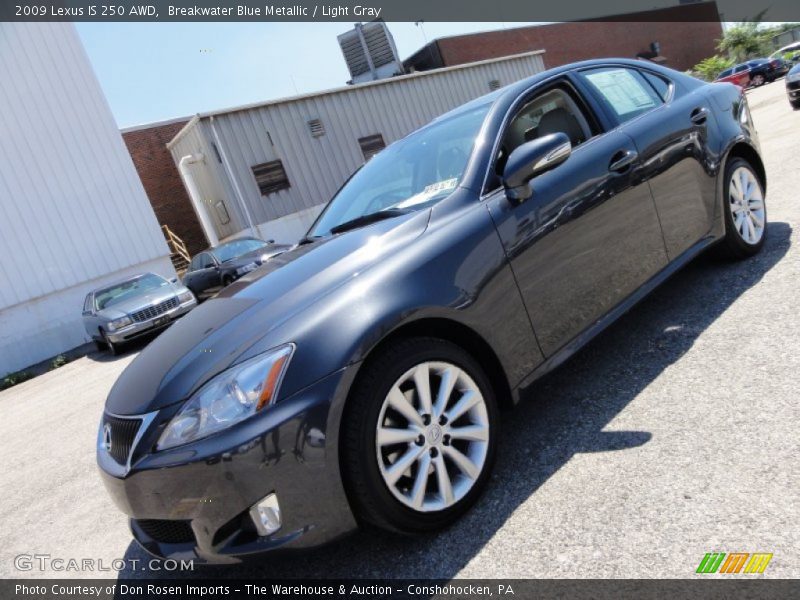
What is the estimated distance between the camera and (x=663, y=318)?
12.0 ft

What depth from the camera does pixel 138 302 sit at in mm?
10922

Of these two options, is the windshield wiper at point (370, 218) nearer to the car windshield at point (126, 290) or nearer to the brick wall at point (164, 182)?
the car windshield at point (126, 290)

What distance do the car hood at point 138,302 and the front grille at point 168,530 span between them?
9.26m

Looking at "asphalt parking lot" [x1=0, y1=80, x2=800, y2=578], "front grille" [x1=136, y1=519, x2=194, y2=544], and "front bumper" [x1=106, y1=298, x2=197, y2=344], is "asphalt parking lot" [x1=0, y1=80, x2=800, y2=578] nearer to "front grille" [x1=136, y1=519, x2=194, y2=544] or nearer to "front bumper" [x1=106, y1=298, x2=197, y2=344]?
"front grille" [x1=136, y1=519, x2=194, y2=544]

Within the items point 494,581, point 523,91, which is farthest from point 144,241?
point 494,581

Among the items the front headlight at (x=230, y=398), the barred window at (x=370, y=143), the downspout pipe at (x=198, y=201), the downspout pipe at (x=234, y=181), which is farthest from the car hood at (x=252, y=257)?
the front headlight at (x=230, y=398)

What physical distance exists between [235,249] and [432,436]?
1160cm

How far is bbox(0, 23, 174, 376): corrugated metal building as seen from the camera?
13992mm

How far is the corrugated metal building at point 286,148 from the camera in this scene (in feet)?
56.7

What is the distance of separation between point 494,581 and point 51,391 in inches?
362


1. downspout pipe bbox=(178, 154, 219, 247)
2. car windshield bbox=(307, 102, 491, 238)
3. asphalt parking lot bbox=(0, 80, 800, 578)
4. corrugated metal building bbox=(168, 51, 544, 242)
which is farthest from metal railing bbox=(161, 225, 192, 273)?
car windshield bbox=(307, 102, 491, 238)

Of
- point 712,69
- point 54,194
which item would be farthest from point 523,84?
point 712,69

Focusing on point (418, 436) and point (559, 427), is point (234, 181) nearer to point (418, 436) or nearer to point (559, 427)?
point (559, 427)

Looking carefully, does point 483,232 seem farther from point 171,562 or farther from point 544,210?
point 171,562
